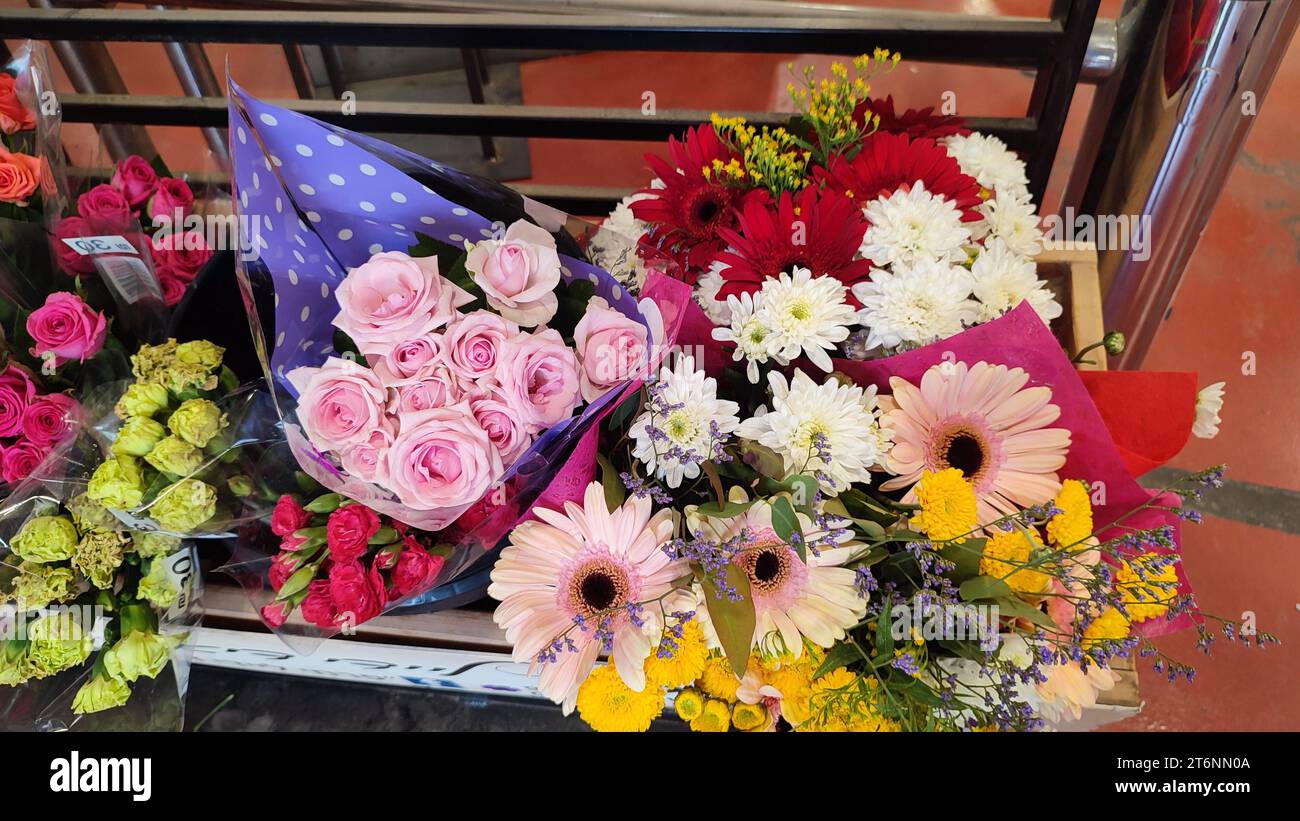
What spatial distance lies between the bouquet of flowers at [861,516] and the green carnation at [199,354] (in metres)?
0.40

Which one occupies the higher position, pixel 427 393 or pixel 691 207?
pixel 691 207

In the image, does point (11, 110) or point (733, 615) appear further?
point (11, 110)

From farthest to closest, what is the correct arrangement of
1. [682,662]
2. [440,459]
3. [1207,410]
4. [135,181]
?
1. [135,181]
2. [1207,410]
3. [682,662]
4. [440,459]

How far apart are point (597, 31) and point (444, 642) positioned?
885 mm

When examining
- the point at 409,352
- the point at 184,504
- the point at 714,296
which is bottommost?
the point at 184,504

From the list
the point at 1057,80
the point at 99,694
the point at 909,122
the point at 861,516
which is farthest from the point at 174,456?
the point at 1057,80

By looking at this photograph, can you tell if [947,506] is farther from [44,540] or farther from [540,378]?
[44,540]

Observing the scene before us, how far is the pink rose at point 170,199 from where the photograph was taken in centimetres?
108

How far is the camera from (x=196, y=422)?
793 millimetres

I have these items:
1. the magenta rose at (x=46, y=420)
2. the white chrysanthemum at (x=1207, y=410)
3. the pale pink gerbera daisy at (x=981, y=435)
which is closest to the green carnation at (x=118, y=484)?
the magenta rose at (x=46, y=420)

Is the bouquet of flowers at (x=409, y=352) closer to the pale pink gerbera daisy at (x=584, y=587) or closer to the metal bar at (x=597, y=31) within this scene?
the pale pink gerbera daisy at (x=584, y=587)

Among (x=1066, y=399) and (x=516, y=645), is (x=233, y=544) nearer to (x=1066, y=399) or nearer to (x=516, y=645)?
(x=516, y=645)
